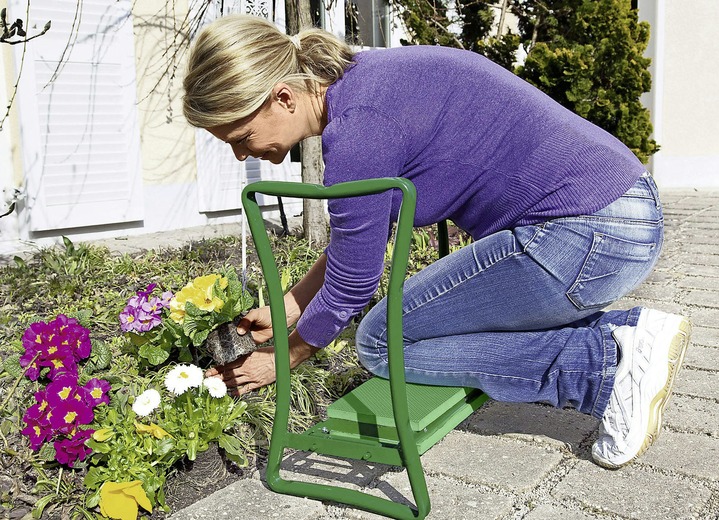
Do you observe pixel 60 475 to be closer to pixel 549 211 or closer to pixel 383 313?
pixel 383 313

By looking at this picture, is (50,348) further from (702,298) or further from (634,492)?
(702,298)

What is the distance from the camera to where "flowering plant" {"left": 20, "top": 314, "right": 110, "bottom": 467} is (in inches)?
82.4

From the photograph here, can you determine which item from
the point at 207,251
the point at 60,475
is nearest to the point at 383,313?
the point at 60,475

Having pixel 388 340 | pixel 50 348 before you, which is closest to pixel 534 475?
pixel 388 340

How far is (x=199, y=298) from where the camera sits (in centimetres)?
242

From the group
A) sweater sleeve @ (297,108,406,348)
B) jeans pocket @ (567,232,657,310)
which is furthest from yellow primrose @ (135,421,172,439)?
jeans pocket @ (567,232,657,310)

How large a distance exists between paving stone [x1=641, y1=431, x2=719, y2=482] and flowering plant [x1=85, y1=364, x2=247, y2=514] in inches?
46.9

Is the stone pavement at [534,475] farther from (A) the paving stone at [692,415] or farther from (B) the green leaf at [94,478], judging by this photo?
(B) the green leaf at [94,478]

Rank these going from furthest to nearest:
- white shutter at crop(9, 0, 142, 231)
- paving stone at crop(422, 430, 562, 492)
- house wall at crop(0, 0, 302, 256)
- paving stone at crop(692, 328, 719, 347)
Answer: house wall at crop(0, 0, 302, 256) < white shutter at crop(9, 0, 142, 231) < paving stone at crop(692, 328, 719, 347) < paving stone at crop(422, 430, 562, 492)

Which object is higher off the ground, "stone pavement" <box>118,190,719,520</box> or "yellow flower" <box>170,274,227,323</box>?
"yellow flower" <box>170,274,227,323</box>

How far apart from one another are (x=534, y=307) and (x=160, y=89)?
4.42m

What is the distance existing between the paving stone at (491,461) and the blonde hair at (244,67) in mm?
1127

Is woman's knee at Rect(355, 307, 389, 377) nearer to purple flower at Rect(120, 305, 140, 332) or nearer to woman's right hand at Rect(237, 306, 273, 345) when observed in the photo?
woman's right hand at Rect(237, 306, 273, 345)

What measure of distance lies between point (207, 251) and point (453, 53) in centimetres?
266
